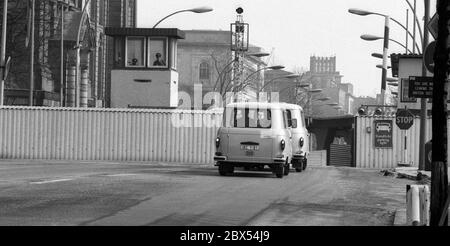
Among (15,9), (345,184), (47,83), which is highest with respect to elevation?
(15,9)

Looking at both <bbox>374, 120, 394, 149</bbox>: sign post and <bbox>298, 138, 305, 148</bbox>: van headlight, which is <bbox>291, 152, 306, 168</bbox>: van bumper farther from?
<bbox>374, 120, 394, 149</bbox>: sign post

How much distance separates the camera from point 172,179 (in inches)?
821

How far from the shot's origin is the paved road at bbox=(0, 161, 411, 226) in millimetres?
12148

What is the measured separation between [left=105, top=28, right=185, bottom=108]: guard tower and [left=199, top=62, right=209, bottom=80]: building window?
3108 inches

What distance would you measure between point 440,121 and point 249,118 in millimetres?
12647

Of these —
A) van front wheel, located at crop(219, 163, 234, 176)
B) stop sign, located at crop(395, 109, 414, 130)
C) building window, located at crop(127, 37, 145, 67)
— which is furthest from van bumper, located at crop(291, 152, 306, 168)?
building window, located at crop(127, 37, 145, 67)

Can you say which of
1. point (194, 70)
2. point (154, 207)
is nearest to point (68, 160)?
point (154, 207)

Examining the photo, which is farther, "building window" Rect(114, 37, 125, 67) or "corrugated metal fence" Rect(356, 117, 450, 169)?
"building window" Rect(114, 37, 125, 67)

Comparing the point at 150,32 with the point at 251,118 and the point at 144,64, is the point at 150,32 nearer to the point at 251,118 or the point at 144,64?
the point at 144,64

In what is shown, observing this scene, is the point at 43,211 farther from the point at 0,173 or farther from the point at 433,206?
the point at 0,173

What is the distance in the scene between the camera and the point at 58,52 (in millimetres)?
72125

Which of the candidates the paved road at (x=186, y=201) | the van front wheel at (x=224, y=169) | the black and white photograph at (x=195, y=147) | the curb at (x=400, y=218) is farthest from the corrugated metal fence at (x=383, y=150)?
the curb at (x=400, y=218)
